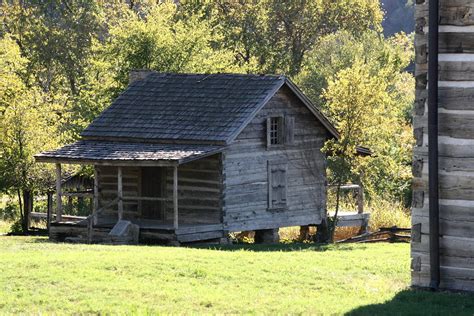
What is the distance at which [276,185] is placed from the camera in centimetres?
3644

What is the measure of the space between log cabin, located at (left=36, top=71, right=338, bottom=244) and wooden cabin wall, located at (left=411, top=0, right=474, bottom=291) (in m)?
15.0

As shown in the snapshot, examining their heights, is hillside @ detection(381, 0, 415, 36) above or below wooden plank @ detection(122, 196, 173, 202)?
above

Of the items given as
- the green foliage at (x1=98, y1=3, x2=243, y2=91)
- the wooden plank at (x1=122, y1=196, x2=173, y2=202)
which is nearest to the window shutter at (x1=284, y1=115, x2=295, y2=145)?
the wooden plank at (x1=122, y1=196, x2=173, y2=202)

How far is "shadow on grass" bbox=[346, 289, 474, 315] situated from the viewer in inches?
623

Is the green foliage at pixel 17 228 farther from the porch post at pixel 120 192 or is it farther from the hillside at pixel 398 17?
the hillside at pixel 398 17

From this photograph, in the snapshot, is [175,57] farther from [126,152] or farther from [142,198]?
[142,198]

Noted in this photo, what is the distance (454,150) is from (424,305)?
2431 millimetres

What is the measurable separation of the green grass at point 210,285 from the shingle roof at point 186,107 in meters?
11.1

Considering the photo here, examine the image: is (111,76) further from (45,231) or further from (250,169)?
(250,169)

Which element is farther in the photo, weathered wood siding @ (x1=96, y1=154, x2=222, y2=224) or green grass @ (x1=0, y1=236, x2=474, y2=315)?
weathered wood siding @ (x1=96, y1=154, x2=222, y2=224)

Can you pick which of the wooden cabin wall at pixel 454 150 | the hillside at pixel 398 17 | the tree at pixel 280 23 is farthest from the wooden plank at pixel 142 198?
the hillside at pixel 398 17

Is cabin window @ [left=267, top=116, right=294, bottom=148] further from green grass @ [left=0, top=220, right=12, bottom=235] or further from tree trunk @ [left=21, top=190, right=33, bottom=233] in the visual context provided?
green grass @ [left=0, top=220, right=12, bottom=235]

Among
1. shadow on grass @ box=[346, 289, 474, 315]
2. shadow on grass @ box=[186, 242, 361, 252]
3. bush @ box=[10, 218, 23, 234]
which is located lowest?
bush @ box=[10, 218, 23, 234]

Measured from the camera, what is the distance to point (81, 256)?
22609 mm
